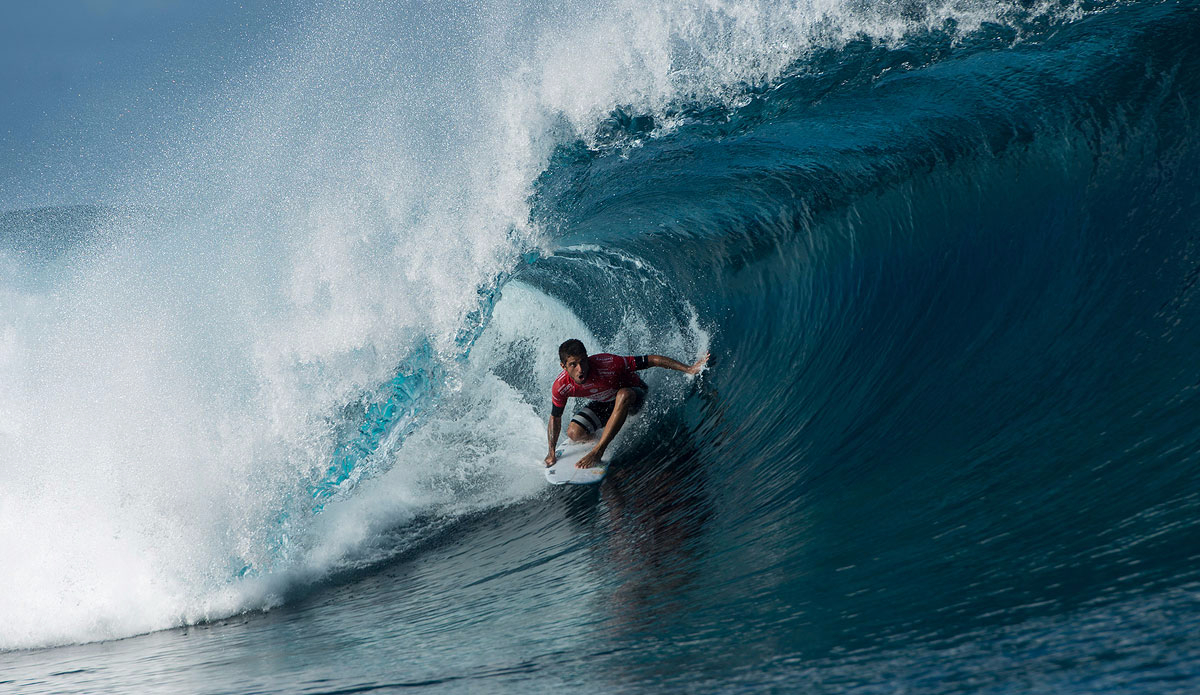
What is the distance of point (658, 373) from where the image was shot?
732 cm

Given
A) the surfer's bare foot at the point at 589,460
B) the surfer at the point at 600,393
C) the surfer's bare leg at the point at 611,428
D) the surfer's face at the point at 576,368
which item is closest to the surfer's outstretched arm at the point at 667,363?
the surfer at the point at 600,393

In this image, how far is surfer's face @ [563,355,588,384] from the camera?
5.84 meters

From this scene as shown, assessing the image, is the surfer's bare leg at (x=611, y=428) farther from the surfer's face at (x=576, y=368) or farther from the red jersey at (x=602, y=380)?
the surfer's face at (x=576, y=368)

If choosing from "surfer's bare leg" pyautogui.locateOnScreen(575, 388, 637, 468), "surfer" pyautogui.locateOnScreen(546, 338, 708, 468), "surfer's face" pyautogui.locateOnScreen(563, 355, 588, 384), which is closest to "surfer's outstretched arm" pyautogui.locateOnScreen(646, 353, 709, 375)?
"surfer" pyautogui.locateOnScreen(546, 338, 708, 468)

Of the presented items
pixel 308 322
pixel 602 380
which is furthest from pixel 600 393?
pixel 308 322

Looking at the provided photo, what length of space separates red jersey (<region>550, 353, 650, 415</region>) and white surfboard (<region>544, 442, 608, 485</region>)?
14.9 inches

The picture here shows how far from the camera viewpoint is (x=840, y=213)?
735cm

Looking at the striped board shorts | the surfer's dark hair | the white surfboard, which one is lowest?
the white surfboard

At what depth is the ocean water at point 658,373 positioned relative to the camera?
2941mm

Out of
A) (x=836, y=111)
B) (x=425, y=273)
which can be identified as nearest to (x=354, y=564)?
(x=425, y=273)

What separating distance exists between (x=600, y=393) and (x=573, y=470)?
2.21 feet

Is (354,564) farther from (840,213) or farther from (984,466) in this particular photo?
(840,213)

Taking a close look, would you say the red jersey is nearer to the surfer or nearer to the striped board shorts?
the surfer

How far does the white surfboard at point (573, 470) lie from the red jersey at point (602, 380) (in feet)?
1.24
